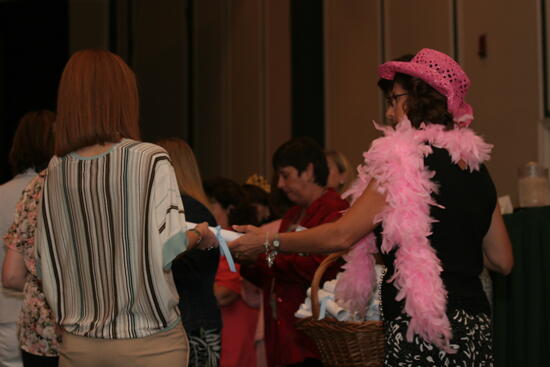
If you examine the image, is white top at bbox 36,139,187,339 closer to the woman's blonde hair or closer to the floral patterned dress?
the floral patterned dress

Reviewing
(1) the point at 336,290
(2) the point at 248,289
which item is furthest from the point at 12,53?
(1) the point at 336,290

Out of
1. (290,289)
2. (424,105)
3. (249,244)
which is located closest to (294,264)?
(290,289)

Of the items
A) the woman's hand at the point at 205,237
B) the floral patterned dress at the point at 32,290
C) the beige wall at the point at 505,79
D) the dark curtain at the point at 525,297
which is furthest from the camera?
the beige wall at the point at 505,79

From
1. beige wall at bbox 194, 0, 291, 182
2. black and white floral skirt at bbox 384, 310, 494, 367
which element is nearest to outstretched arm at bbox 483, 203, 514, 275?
black and white floral skirt at bbox 384, 310, 494, 367

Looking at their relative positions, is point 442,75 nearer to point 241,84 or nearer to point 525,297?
point 525,297

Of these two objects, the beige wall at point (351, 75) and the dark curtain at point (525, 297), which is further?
the beige wall at point (351, 75)

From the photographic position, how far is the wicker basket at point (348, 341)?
2814mm

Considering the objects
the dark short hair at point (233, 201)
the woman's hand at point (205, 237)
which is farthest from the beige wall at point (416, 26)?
the woman's hand at point (205, 237)

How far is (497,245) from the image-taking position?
2.65 metres

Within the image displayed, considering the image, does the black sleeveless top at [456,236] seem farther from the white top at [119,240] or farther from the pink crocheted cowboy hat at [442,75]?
the white top at [119,240]

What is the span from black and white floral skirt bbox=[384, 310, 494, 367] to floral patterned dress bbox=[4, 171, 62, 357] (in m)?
1.31

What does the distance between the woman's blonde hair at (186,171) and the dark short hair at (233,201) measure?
1.17 meters

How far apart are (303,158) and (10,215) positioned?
4.69 ft

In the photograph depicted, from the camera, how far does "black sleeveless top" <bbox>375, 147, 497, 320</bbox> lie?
240 centimetres
